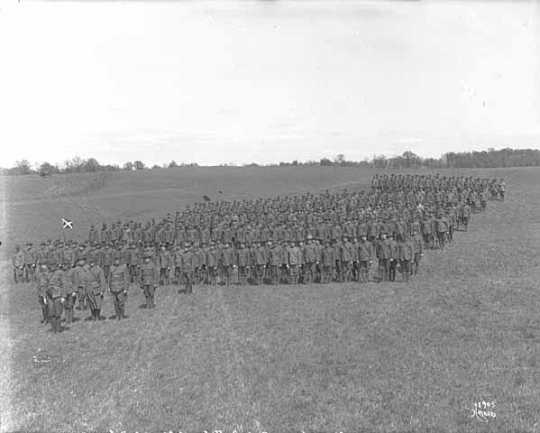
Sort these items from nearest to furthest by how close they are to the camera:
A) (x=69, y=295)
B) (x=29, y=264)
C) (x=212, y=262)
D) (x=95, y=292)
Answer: (x=69, y=295) → (x=95, y=292) → (x=212, y=262) → (x=29, y=264)

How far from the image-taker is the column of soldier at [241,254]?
19.7 m

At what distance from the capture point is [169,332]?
17.2 m

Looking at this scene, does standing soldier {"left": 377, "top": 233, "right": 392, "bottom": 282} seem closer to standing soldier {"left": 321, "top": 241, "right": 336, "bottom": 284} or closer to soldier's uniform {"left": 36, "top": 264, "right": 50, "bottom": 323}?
standing soldier {"left": 321, "top": 241, "right": 336, "bottom": 284}

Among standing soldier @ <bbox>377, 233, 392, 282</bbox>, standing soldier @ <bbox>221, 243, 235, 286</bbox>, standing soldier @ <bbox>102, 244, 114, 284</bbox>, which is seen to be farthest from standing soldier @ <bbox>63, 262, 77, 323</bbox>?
standing soldier @ <bbox>377, 233, 392, 282</bbox>

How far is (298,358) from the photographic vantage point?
47.6ft

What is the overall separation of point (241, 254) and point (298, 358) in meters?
10.5

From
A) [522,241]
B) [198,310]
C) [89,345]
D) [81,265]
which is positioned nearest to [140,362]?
[89,345]

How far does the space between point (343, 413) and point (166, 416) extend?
133 inches

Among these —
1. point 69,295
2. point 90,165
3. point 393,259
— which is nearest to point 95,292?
point 69,295

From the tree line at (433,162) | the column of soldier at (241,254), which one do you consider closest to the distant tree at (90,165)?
the tree line at (433,162)

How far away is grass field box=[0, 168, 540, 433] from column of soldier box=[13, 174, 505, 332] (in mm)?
1122

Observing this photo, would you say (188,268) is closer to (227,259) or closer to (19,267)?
(227,259)

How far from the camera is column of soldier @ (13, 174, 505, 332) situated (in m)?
19.7

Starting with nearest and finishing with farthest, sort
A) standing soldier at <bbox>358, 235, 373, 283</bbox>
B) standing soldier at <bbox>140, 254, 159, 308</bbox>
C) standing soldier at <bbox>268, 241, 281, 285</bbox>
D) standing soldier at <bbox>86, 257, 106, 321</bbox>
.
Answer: standing soldier at <bbox>86, 257, 106, 321</bbox> < standing soldier at <bbox>140, 254, 159, 308</bbox> < standing soldier at <bbox>358, 235, 373, 283</bbox> < standing soldier at <bbox>268, 241, 281, 285</bbox>
